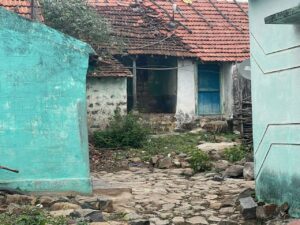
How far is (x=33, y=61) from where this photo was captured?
6953 mm

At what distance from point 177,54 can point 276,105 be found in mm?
9216

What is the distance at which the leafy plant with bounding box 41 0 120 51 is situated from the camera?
1266 centimetres

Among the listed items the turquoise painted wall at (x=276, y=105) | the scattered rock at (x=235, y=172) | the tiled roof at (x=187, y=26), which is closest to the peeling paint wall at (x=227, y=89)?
the tiled roof at (x=187, y=26)

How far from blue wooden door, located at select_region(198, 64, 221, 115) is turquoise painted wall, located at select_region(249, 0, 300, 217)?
941cm

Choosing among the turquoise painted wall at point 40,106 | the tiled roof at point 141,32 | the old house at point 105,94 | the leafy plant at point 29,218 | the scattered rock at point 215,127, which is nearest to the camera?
the leafy plant at point 29,218

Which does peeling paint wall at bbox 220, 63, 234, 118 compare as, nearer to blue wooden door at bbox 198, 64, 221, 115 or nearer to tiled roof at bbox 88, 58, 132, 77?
blue wooden door at bbox 198, 64, 221, 115

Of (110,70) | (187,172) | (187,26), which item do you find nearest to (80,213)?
(187,172)

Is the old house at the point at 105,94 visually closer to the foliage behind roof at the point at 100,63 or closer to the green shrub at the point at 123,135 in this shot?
the foliage behind roof at the point at 100,63

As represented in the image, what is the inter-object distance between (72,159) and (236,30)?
37.9 ft

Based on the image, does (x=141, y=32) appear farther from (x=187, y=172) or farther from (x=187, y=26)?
(x=187, y=172)

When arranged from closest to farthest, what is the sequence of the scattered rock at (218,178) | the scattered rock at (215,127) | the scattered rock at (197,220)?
1. the scattered rock at (197,220)
2. the scattered rock at (218,178)
3. the scattered rock at (215,127)

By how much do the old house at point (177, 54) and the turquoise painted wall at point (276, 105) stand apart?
27.8ft

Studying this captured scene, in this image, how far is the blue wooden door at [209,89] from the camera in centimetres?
1588

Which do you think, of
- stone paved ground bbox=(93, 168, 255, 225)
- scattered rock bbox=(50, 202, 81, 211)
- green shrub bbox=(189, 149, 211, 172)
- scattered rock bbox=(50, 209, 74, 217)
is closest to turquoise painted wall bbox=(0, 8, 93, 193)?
scattered rock bbox=(50, 202, 81, 211)
